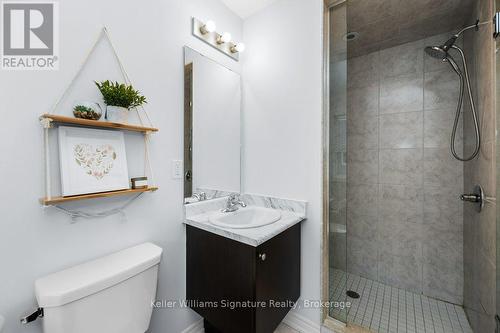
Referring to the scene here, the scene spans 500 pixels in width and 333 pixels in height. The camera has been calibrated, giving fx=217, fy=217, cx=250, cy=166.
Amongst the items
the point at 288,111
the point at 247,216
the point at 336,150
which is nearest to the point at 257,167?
the point at 247,216

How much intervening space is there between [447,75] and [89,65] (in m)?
2.61

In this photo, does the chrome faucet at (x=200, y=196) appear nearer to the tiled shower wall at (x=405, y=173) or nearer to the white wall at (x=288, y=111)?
the white wall at (x=288, y=111)

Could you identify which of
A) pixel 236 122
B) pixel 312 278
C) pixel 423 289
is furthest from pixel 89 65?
pixel 423 289

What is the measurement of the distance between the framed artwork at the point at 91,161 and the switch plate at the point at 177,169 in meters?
0.30

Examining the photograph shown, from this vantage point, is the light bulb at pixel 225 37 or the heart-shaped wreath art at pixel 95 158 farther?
the light bulb at pixel 225 37

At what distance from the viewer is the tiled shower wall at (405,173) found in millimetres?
1878

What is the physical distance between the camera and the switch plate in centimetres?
140

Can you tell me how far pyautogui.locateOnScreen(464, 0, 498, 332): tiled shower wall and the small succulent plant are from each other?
80.2 inches

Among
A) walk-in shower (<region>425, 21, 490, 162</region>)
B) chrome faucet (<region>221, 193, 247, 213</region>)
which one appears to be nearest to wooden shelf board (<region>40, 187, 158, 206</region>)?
chrome faucet (<region>221, 193, 247, 213</region>)

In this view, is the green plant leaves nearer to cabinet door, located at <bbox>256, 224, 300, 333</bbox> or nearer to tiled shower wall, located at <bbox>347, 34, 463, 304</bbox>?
cabinet door, located at <bbox>256, 224, 300, 333</bbox>

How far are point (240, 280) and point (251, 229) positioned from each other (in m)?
0.27

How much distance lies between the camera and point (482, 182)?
1358mm

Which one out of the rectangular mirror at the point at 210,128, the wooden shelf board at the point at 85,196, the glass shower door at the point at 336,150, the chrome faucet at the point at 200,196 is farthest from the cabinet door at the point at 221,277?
the glass shower door at the point at 336,150

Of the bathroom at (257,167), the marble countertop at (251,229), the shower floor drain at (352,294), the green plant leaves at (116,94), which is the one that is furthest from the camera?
the shower floor drain at (352,294)
